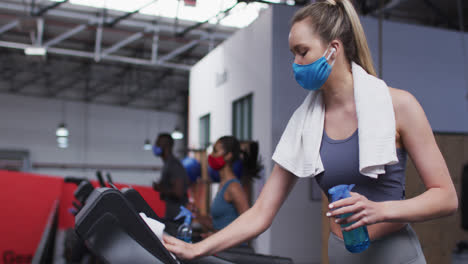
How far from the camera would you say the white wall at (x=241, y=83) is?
5.96 m

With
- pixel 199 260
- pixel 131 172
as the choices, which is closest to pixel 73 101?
pixel 131 172

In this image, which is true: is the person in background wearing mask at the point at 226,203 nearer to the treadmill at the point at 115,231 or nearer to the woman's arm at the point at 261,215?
the woman's arm at the point at 261,215

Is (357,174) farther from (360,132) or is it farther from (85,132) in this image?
(85,132)

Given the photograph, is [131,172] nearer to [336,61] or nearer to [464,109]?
[464,109]

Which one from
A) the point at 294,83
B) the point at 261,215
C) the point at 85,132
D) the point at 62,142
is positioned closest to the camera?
the point at 261,215

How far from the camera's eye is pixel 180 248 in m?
1.07

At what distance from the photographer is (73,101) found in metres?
18.3

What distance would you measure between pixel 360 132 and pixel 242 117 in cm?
615

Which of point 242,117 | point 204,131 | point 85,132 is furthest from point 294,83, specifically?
point 85,132

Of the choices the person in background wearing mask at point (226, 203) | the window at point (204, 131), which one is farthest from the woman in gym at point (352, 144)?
the window at point (204, 131)

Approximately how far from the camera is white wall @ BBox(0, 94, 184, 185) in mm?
17516

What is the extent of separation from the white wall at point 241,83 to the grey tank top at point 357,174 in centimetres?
462

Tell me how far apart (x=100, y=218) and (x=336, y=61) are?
2.22ft

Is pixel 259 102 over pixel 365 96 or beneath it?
over
